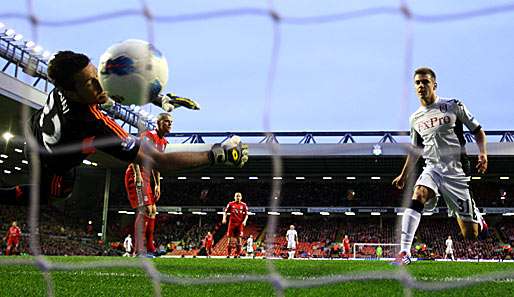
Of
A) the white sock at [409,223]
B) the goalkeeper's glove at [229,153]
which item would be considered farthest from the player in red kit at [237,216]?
the goalkeeper's glove at [229,153]

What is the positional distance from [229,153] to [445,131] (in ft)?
8.34

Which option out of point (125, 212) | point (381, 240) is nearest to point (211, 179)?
point (125, 212)

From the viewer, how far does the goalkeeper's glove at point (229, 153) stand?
3.99m

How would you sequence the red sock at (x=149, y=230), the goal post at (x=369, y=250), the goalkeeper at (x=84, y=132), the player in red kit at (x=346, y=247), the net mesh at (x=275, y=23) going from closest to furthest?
the net mesh at (x=275, y=23) < the goalkeeper at (x=84, y=132) < the red sock at (x=149, y=230) < the player in red kit at (x=346, y=247) < the goal post at (x=369, y=250)

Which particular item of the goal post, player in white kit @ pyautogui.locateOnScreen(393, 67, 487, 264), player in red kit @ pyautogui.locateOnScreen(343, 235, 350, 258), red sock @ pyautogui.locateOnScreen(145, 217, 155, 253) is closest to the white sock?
player in white kit @ pyautogui.locateOnScreen(393, 67, 487, 264)

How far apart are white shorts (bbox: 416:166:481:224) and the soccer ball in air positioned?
2.81m

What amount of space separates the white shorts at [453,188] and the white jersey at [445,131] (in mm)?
59

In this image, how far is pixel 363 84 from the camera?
4.43 m

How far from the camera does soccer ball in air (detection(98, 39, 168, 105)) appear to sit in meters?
3.92

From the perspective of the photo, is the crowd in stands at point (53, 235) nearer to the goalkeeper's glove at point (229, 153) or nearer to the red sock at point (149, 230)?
the red sock at point (149, 230)

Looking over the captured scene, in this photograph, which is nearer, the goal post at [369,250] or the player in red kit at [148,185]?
the player in red kit at [148,185]

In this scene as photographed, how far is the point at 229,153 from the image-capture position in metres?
4.06

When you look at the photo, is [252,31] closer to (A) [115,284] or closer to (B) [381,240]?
(A) [115,284]

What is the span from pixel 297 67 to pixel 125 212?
3138 centimetres
